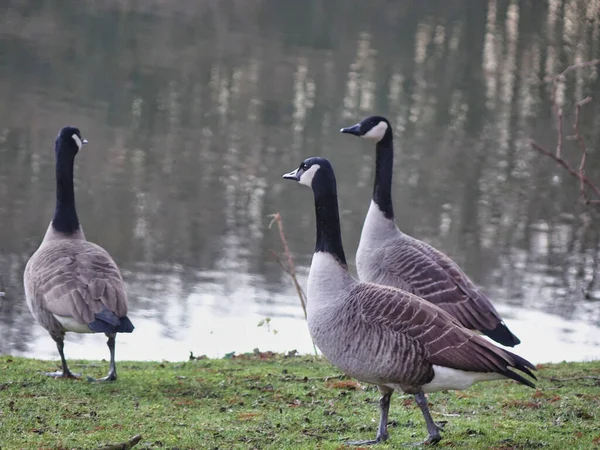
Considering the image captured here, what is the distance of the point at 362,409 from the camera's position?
8086 mm

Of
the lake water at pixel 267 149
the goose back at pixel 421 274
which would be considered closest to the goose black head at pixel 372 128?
the goose back at pixel 421 274

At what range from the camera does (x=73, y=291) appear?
8.39 meters

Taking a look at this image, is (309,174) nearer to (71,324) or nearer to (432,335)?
(432,335)

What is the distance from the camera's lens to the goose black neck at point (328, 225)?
7000 mm

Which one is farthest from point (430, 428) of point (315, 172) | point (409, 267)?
point (409, 267)

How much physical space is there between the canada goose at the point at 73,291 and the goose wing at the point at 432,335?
2.64 m

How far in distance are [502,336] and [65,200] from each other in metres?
4.79

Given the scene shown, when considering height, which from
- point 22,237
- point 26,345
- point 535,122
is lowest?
point 26,345

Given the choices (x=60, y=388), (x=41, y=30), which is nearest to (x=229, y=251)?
(x=60, y=388)

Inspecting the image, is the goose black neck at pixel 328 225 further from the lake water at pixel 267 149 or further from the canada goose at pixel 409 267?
the lake water at pixel 267 149

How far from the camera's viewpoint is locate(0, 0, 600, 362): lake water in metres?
15.4

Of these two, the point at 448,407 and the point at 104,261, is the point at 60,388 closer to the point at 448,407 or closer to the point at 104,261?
the point at 104,261

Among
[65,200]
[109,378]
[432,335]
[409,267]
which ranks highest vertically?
[65,200]

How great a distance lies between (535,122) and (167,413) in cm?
2255
